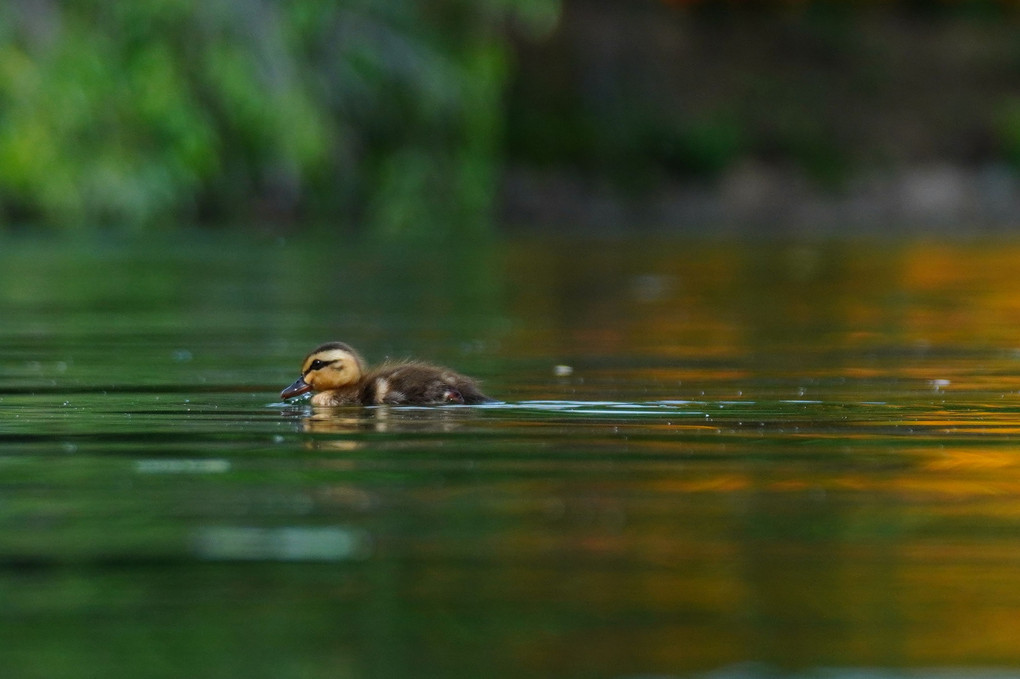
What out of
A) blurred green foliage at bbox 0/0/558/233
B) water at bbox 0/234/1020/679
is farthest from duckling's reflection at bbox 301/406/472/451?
blurred green foliage at bbox 0/0/558/233

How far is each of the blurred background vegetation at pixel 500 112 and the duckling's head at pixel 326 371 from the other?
37.1ft

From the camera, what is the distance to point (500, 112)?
3912 centimetres

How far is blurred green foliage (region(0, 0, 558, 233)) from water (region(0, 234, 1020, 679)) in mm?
8334

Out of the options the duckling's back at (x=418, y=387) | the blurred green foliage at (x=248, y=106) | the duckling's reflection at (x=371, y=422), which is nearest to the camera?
the duckling's reflection at (x=371, y=422)

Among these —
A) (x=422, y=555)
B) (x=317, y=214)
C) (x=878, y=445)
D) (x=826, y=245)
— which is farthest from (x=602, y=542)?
(x=317, y=214)

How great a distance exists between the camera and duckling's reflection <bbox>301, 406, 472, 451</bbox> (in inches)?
235

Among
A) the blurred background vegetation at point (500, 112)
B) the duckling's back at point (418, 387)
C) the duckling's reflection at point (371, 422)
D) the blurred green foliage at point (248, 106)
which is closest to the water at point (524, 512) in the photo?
the duckling's reflection at point (371, 422)

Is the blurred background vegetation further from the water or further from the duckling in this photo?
the duckling

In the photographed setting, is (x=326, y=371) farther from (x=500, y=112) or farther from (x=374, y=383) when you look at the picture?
(x=500, y=112)

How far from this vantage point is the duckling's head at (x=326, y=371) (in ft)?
23.2

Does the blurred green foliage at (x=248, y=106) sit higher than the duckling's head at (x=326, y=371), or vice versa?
the blurred green foliage at (x=248, y=106)

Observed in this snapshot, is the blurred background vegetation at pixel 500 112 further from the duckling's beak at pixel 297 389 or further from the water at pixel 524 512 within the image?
the duckling's beak at pixel 297 389

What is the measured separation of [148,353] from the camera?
9711 mm

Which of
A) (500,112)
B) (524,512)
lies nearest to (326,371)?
(524,512)
